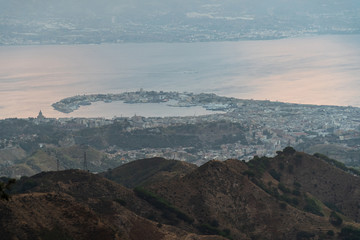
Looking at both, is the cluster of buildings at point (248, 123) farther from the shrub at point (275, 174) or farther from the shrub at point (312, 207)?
the shrub at point (312, 207)

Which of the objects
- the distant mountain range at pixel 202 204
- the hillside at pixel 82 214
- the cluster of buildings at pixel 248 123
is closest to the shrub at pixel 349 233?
the distant mountain range at pixel 202 204

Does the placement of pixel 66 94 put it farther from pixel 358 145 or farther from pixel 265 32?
pixel 265 32

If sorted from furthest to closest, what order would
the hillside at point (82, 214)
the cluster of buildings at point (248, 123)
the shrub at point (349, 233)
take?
1. the cluster of buildings at point (248, 123)
2. the shrub at point (349, 233)
3. the hillside at point (82, 214)

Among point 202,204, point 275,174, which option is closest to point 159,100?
point 275,174

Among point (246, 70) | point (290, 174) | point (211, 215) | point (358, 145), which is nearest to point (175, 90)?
point (246, 70)

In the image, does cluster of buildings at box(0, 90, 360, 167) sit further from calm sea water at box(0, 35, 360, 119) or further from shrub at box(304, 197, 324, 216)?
shrub at box(304, 197, 324, 216)

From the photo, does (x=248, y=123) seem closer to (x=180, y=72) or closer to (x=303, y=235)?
(x=303, y=235)

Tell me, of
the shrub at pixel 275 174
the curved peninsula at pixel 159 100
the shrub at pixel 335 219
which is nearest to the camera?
the shrub at pixel 335 219
